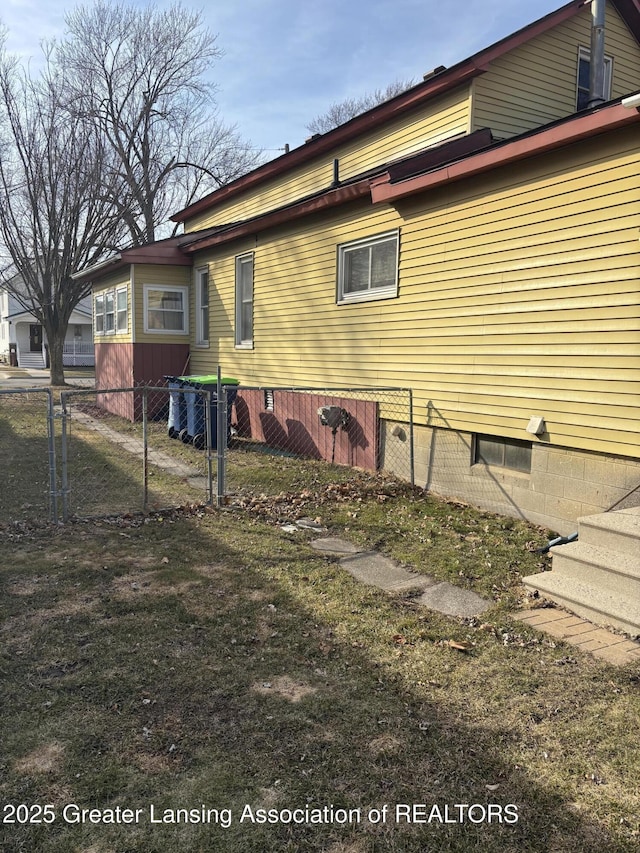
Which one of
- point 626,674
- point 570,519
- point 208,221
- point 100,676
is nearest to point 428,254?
point 570,519

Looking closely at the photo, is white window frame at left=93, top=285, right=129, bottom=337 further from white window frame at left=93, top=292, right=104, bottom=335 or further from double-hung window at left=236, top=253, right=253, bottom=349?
double-hung window at left=236, top=253, right=253, bottom=349

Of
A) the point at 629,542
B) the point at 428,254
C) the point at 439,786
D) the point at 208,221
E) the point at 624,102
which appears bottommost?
the point at 439,786

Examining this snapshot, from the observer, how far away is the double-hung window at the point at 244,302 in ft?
39.9

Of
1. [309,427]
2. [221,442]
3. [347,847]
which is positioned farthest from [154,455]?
[347,847]

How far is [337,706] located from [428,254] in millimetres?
5841

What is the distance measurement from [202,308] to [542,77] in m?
8.16

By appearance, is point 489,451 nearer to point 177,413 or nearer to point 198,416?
point 198,416

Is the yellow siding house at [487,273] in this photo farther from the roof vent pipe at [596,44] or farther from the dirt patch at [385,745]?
the dirt patch at [385,745]

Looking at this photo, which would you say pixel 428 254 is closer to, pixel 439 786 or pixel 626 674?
pixel 626 674

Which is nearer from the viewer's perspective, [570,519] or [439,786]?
[439,786]

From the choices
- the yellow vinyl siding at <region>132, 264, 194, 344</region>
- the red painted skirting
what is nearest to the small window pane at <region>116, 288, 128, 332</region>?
the yellow vinyl siding at <region>132, 264, 194, 344</region>

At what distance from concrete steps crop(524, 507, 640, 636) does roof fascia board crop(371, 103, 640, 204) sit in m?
3.31

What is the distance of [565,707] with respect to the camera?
3.11 metres

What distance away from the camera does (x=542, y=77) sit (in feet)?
31.6
